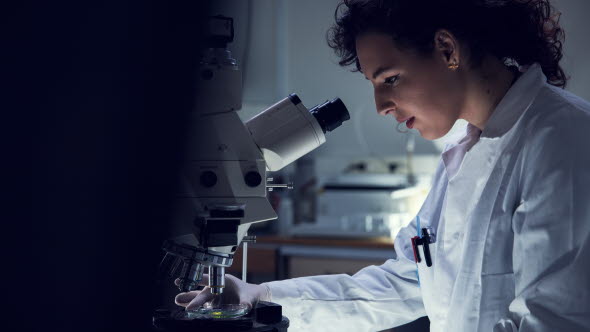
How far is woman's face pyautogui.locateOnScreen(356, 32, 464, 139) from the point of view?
948mm

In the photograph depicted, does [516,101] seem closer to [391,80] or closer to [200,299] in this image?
[391,80]

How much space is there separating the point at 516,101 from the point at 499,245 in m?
0.26

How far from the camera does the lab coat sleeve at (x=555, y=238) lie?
2.47ft

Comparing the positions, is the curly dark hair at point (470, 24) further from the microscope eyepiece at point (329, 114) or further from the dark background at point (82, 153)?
the dark background at point (82, 153)

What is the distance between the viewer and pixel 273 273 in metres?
2.61

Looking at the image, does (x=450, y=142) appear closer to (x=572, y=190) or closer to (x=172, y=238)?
(x=572, y=190)

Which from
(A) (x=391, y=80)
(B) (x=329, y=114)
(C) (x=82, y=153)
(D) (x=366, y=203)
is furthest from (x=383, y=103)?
(D) (x=366, y=203)

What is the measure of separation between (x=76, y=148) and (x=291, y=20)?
287 cm

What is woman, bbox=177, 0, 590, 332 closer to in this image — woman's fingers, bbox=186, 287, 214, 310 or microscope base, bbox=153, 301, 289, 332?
woman's fingers, bbox=186, 287, 214, 310

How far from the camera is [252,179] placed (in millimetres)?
790

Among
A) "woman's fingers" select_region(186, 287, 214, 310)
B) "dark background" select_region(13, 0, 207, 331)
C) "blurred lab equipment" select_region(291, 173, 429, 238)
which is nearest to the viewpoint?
"dark background" select_region(13, 0, 207, 331)

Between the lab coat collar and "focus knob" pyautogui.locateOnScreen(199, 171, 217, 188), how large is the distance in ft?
1.70

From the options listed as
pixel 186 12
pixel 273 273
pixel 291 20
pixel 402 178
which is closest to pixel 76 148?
pixel 186 12

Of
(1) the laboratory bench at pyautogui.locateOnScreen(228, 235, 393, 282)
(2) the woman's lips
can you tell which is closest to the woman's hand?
(2) the woman's lips
